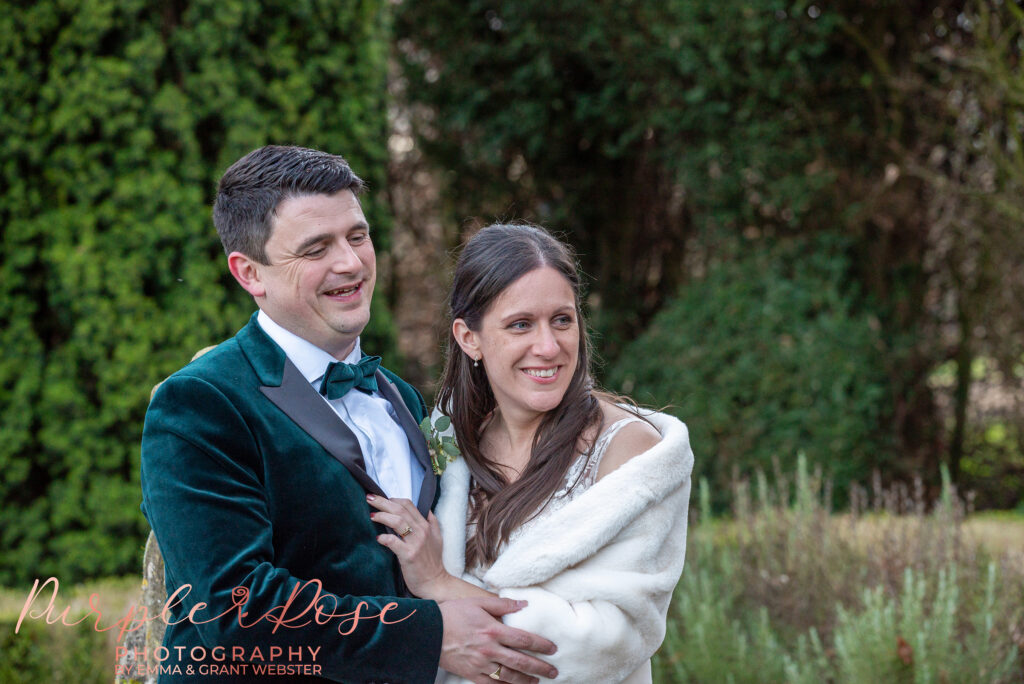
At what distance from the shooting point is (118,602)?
3.81 meters

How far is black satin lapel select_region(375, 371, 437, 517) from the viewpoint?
225 centimetres

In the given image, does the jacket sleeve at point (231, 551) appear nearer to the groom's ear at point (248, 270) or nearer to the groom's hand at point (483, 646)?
the groom's hand at point (483, 646)

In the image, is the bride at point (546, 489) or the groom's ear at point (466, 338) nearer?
the bride at point (546, 489)

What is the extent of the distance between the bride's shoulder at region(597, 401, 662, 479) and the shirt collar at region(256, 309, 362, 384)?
67 centimetres

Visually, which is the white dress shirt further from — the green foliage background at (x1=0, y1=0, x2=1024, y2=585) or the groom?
the green foliage background at (x1=0, y1=0, x2=1024, y2=585)

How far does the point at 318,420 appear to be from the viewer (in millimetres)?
2037

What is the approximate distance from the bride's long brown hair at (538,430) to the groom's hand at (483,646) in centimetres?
23

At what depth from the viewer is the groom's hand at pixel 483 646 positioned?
200 centimetres

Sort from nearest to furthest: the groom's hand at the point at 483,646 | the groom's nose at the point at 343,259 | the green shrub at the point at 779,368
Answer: the groom's hand at the point at 483,646
the groom's nose at the point at 343,259
the green shrub at the point at 779,368

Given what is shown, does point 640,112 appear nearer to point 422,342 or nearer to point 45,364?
point 422,342

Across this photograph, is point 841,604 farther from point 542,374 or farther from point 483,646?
point 483,646

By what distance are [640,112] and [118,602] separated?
467 cm

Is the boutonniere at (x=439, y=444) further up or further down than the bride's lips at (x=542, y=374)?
further down

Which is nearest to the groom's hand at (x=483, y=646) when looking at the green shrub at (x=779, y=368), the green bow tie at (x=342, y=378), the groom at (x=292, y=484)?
the groom at (x=292, y=484)
